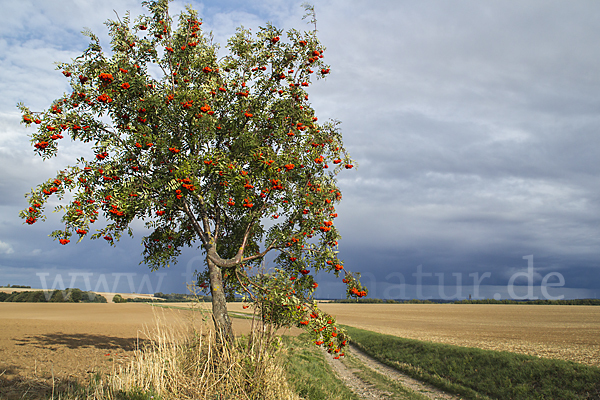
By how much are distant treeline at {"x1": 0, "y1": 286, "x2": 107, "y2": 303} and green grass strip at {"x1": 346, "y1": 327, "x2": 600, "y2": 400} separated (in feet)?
323

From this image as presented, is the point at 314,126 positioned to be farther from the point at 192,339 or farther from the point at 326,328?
the point at 192,339

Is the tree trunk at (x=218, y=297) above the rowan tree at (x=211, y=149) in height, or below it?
below

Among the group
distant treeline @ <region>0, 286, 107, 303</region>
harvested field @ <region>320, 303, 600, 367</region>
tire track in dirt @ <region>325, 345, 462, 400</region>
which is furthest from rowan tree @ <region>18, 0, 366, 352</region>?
distant treeline @ <region>0, 286, 107, 303</region>

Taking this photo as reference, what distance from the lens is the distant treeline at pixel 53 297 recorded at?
8812 centimetres

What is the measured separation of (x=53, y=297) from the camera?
93812mm

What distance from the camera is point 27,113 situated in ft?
A: 34.7

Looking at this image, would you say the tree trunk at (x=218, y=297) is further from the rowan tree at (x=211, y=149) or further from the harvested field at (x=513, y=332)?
the harvested field at (x=513, y=332)

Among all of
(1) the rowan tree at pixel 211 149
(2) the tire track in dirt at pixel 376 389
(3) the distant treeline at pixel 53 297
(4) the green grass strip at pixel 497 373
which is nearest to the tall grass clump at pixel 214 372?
A: (1) the rowan tree at pixel 211 149

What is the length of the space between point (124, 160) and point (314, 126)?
21.1 ft

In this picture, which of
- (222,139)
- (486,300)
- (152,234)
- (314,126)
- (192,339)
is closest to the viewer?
(192,339)

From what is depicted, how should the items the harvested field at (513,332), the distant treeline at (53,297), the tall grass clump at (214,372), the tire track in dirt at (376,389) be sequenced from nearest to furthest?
the tall grass clump at (214,372) < the tire track in dirt at (376,389) < the harvested field at (513,332) < the distant treeline at (53,297)

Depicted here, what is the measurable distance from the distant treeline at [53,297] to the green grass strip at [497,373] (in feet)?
323

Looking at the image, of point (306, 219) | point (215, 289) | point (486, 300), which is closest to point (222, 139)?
point (306, 219)

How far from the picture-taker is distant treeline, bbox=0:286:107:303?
88125mm
